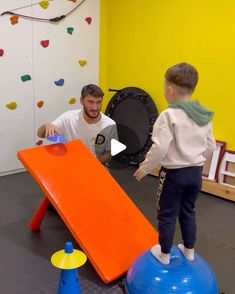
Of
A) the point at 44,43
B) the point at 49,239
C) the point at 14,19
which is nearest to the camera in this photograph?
the point at 49,239

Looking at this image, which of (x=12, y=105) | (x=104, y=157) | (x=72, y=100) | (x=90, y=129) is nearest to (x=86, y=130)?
(x=90, y=129)

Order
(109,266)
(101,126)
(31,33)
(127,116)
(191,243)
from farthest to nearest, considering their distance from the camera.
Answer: (127,116) < (31,33) < (101,126) < (109,266) < (191,243)

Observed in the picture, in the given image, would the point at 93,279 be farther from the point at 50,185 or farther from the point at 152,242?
the point at 50,185

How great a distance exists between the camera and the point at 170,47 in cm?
333

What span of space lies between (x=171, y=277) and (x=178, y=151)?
0.55 m

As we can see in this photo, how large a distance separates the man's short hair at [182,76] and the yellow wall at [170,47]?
1.58m

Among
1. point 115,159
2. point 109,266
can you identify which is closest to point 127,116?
point 115,159

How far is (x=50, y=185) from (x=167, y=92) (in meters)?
0.89

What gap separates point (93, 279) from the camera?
185cm

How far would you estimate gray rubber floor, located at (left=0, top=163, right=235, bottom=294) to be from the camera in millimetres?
1813

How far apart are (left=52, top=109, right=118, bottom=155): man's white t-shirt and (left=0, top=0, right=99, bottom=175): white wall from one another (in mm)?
929

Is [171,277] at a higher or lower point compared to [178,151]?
lower

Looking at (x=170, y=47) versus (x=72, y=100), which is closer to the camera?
(x=170, y=47)

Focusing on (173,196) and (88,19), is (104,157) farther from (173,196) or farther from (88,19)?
(88,19)
